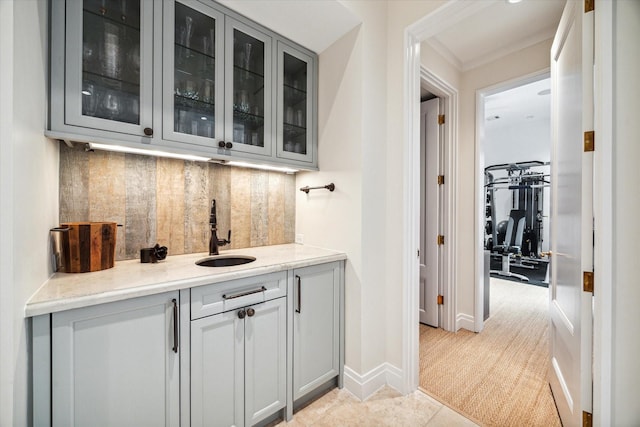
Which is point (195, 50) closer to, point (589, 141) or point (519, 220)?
point (589, 141)

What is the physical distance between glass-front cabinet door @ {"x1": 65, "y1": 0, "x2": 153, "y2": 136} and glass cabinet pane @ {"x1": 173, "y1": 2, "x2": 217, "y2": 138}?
134 millimetres

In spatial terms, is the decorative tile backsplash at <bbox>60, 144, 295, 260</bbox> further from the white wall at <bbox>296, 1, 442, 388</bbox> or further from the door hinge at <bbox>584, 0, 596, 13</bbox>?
the door hinge at <bbox>584, 0, 596, 13</bbox>

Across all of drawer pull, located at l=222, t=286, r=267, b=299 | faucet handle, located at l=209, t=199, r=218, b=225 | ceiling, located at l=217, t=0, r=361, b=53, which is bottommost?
drawer pull, located at l=222, t=286, r=267, b=299

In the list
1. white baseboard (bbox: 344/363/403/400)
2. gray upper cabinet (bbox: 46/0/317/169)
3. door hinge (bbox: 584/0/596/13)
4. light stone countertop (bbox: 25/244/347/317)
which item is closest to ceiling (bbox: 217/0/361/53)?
gray upper cabinet (bbox: 46/0/317/169)

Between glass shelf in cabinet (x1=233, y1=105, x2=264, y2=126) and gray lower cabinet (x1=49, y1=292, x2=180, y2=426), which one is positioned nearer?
gray lower cabinet (x1=49, y1=292, x2=180, y2=426)

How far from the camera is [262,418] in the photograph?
1.38 m

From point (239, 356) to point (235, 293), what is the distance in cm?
32

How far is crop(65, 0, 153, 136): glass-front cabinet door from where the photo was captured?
1140 mm

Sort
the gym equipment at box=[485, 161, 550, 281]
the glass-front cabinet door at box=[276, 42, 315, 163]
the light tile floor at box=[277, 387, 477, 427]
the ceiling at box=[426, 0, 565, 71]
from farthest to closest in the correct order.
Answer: the gym equipment at box=[485, 161, 550, 281]
the ceiling at box=[426, 0, 565, 71]
the glass-front cabinet door at box=[276, 42, 315, 163]
the light tile floor at box=[277, 387, 477, 427]

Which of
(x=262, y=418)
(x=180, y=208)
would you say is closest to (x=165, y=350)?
(x=262, y=418)

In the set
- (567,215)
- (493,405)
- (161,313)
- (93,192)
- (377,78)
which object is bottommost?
(493,405)

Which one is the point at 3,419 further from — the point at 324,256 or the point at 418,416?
the point at 418,416

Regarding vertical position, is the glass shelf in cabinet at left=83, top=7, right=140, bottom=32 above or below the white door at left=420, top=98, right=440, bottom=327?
above

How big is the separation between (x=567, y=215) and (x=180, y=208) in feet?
7.45
